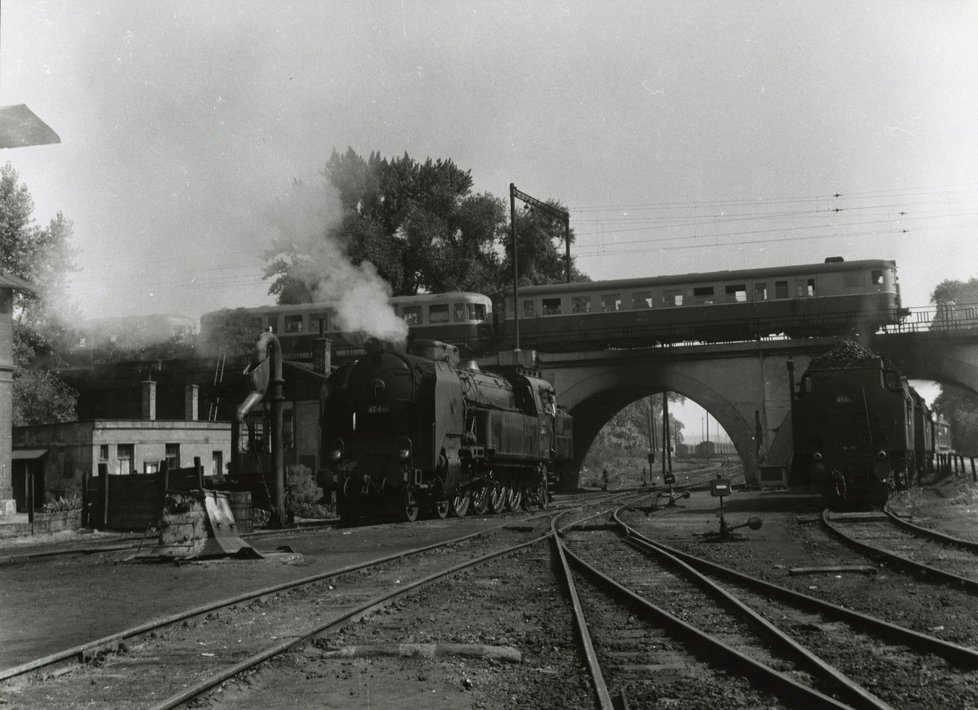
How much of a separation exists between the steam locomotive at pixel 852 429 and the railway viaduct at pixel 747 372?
12.9m

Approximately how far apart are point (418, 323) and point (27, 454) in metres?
15.6

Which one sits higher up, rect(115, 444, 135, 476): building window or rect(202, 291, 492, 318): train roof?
rect(202, 291, 492, 318): train roof

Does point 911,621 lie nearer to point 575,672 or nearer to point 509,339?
point 575,672

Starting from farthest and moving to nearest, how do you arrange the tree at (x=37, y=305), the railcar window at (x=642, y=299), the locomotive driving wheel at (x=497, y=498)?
1. the railcar window at (x=642, y=299)
2. the tree at (x=37, y=305)
3. the locomotive driving wheel at (x=497, y=498)

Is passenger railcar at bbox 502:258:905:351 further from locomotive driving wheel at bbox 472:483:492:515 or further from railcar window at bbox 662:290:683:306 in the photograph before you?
locomotive driving wheel at bbox 472:483:492:515

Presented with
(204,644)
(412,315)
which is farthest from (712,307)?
(204,644)

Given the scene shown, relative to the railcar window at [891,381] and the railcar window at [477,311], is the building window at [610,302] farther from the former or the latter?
the railcar window at [891,381]

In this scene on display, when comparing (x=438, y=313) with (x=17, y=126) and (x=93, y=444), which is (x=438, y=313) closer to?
(x=93, y=444)

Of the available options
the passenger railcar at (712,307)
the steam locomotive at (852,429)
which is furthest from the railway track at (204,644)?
the passenger railcar at (712,307)

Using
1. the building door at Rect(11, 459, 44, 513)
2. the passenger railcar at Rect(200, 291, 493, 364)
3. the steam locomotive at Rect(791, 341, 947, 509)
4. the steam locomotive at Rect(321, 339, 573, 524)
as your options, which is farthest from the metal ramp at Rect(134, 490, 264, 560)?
the passenger railcar at Rect(200, 291, 493, 364)

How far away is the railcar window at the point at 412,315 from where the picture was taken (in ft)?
129

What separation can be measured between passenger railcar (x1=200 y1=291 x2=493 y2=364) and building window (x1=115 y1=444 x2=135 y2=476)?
27.4 ft

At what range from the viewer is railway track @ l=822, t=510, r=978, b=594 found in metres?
10.4

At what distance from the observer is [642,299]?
36312 millimetres
